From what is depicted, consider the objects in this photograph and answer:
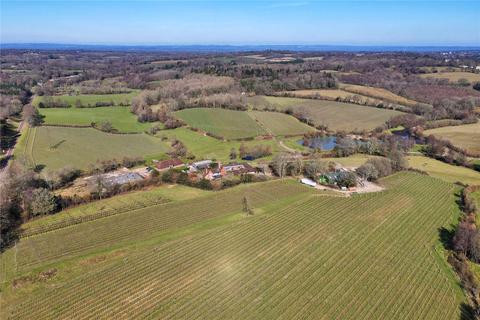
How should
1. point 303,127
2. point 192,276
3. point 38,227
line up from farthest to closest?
point 303,127 < point 38,227 < point 192,276

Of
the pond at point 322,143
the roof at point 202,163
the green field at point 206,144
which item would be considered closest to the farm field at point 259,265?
the roof at point 202,163

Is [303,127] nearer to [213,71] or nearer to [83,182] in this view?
[83,182]

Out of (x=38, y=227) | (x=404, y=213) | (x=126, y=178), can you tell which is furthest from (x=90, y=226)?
(x=404, y=213)

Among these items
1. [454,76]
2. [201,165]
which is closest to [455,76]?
[454,76]

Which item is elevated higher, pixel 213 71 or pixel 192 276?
pixel 213 71

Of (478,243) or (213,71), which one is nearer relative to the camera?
(478,243)

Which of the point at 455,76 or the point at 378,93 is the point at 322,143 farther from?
the point at 455,76

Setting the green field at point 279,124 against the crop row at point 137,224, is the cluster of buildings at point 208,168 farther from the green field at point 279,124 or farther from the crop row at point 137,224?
the green field at point 279,124
